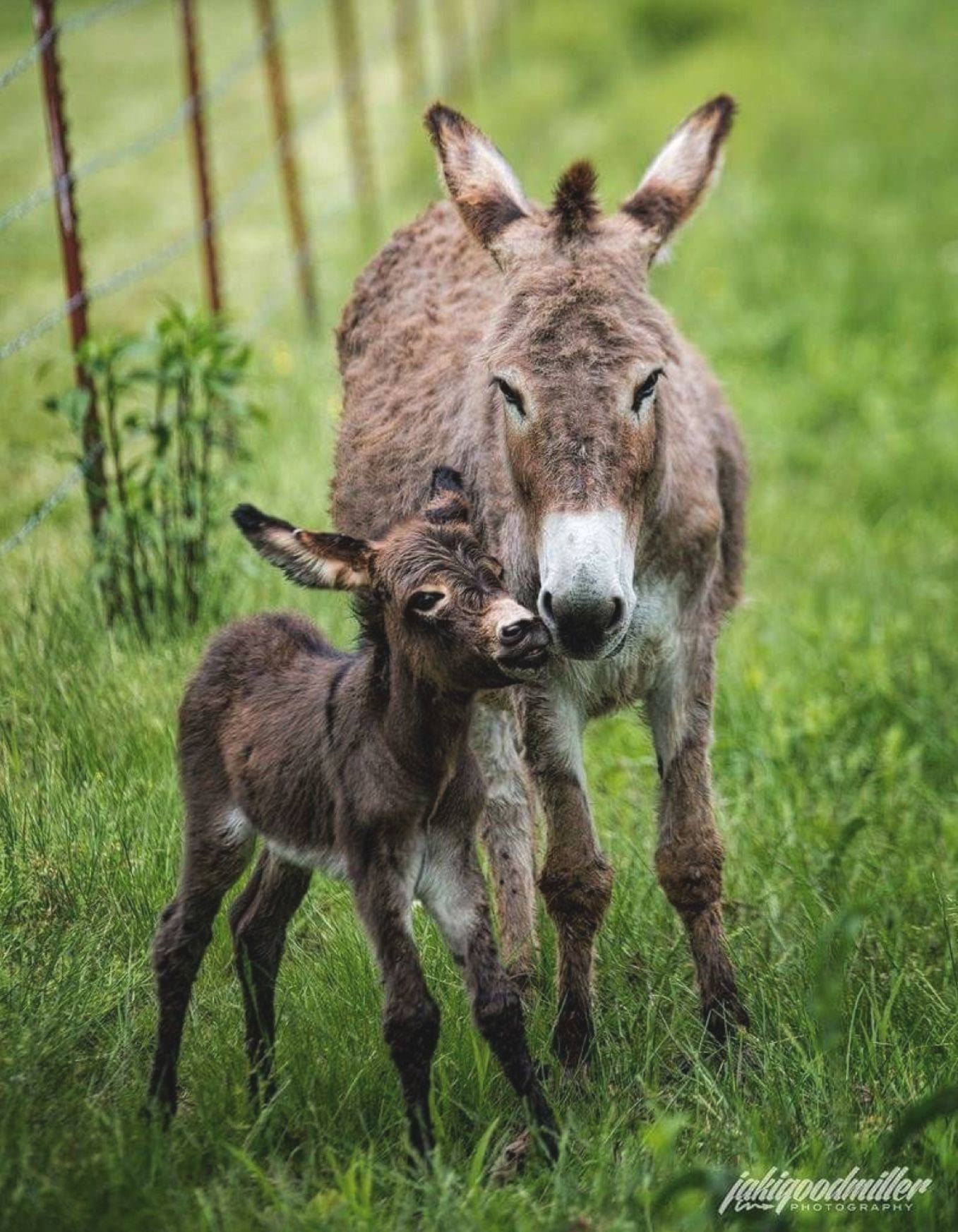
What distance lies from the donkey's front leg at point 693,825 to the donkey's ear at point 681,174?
1.14 m

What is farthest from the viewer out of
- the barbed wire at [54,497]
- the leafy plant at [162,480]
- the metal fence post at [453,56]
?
the metal fence post at [453,56]

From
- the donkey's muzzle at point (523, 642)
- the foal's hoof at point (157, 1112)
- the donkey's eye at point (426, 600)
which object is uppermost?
the donkey's eye at point (426, 600)

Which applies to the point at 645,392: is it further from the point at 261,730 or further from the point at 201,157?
the point at 201,157

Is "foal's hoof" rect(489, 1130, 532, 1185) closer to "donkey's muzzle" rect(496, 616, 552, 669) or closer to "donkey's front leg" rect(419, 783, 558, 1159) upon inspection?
"donkey's front leg" rect(419, 783, 558, 1159)

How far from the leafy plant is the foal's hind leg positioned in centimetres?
172

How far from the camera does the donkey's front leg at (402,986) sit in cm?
311

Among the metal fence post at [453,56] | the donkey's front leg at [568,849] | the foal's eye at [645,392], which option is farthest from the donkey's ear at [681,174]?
the metal fence post at [453,56]

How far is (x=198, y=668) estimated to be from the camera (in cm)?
373

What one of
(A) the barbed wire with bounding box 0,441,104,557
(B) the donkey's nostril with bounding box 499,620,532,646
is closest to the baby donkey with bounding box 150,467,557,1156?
(B) the donkey's nostril with bounding box 499,620,532,646

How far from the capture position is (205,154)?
7.58 metres

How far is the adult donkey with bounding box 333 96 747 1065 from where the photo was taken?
3391 millimetres

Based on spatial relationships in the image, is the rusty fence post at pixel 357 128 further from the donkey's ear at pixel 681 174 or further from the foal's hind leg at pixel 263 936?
the foal's hind leg at pixel 263 936

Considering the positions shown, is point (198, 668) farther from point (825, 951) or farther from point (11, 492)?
point (11, 492)

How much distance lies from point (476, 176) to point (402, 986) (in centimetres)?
222
